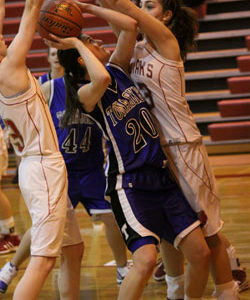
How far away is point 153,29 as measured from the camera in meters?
3.54

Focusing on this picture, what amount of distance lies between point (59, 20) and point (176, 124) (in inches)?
34.2

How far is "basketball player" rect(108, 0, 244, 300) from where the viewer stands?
3.64 m

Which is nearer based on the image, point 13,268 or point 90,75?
point 90,75

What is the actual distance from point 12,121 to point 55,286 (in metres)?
1.60

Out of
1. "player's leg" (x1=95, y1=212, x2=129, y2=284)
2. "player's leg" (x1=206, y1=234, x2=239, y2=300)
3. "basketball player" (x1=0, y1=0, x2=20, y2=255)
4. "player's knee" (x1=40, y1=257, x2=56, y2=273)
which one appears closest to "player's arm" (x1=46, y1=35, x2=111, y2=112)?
"player's knee" (x1=40, y1=257, x2=56, y2=273)

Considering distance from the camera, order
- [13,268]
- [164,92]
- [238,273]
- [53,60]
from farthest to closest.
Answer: [53,60] < [13,268] < [238,273] < [164,92]

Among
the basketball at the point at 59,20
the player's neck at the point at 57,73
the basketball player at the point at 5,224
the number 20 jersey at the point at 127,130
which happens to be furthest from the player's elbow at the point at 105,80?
the basketball player at the point at 5,224

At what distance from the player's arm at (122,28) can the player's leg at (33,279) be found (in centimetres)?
118

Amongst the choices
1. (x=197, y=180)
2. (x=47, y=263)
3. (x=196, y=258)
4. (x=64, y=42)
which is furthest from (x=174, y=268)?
(x=64, y=42)

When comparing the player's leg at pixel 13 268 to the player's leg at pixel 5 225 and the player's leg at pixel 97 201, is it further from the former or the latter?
the player's leg at pixel 5 225

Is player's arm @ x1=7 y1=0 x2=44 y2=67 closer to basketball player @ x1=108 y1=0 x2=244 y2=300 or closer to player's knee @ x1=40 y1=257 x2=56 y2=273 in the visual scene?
basketball player @ x1=108 y1=0 x2=244 y2=300

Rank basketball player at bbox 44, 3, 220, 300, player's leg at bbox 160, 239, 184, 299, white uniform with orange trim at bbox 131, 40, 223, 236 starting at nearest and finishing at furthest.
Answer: basketball player at bbox 44, 3, 220, 300 → white uniform with orange trim at bbox 131, 40, 223, 236 → player's leg at bbox 160, 239, 184, 299

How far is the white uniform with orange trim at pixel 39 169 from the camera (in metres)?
3.32

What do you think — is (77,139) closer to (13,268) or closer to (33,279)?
(13,268)
